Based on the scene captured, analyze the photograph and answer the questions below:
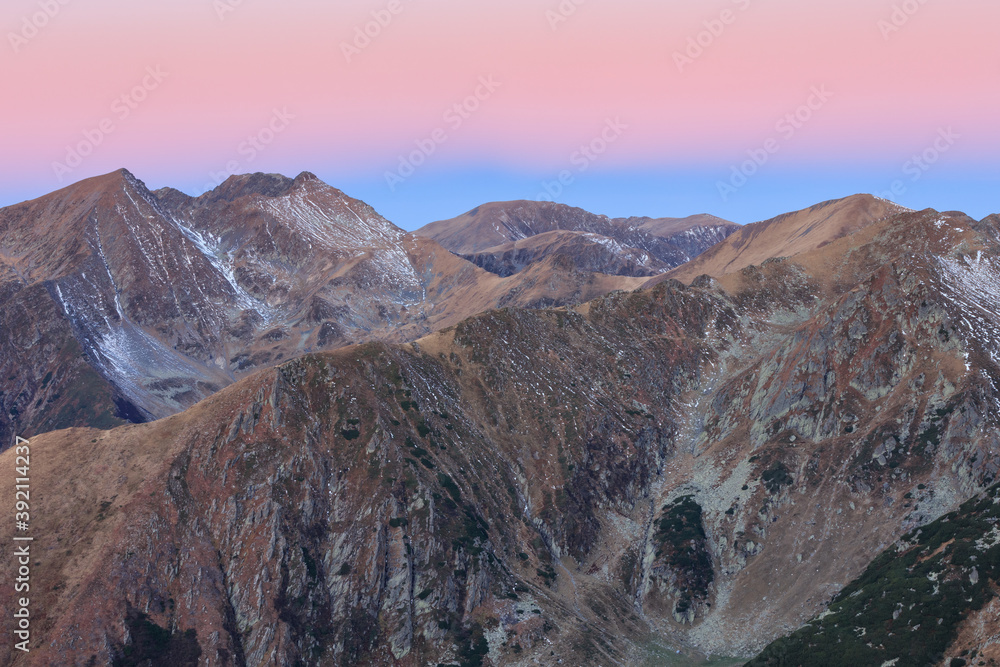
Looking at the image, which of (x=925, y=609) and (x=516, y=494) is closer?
(x=925, y=609)

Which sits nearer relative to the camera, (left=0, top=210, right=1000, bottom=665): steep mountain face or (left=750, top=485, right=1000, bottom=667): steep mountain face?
(left=750, top=485, right=1000, bottom=667): steep mountain face

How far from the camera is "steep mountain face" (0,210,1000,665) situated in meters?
98.4

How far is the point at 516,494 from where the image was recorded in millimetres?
130250

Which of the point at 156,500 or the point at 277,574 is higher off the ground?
the point at 156,500

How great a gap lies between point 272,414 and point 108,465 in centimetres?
2427

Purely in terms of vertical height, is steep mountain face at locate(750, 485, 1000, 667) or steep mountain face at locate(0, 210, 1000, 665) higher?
steep mountain face at locate(0, 210, 1000, 665)

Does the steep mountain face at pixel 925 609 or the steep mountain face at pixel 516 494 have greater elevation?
the steep mountain face at pixel 516 494

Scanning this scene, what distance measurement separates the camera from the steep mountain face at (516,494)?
323 feet

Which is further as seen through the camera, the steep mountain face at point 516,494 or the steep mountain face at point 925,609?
the steep mountain face at point 516,494

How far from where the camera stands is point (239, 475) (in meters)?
108

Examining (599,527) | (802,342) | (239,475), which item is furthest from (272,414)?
(802,342)

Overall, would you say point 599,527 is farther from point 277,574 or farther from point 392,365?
point 277,574

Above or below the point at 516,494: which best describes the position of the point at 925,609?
below

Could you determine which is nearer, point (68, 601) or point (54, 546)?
point (68, 601)
